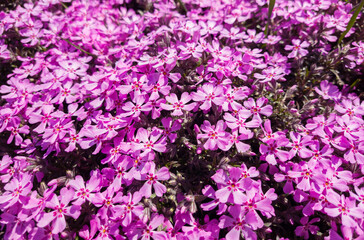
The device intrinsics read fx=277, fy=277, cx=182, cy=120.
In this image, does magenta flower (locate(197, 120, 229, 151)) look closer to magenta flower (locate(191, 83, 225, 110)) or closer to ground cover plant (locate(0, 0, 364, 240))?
ground cover plant (locate(0, 0, 364, 240))

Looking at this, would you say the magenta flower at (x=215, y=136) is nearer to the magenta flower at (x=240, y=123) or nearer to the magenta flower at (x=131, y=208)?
the magenta flower at (x=240, y=123)

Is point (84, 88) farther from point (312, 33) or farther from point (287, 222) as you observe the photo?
point (312, 33)

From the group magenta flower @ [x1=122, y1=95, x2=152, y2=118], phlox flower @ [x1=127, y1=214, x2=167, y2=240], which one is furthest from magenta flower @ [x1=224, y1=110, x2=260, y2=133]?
phlox flower @ [x1=127, y1=214, x2=167, y2=240]

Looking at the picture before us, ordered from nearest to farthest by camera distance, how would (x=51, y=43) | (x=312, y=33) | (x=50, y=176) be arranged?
(x=50, y=176)
(x=312, y=33)
(x=51, y=43)

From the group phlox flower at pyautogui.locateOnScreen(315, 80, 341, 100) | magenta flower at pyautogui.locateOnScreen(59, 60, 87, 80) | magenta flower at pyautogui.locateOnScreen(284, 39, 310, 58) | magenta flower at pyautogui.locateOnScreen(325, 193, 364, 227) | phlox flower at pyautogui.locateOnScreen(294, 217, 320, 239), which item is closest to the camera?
magenta flower at pyautogui.locateOnScreen(325, 193, 364, 227)

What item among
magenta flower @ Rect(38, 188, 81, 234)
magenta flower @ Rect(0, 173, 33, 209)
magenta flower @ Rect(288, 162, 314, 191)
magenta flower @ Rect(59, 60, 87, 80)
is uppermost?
magenta flower @ Rect(59, 60, 87, 80)

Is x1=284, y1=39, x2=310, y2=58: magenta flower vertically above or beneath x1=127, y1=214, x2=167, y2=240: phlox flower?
above

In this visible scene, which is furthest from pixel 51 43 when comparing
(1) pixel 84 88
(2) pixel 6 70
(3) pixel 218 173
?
(3) pixel 218 173
